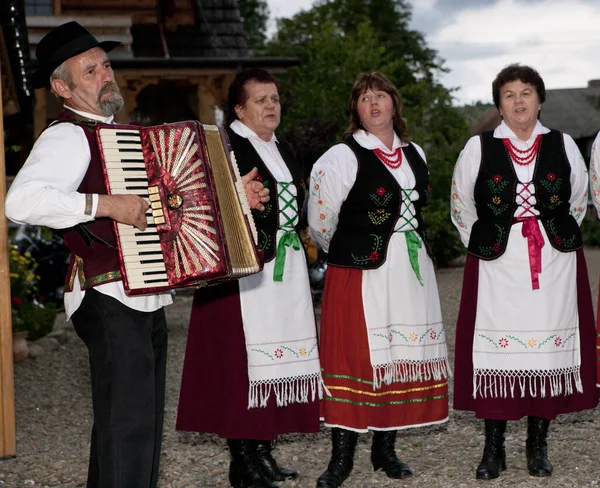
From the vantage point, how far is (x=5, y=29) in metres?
8.84

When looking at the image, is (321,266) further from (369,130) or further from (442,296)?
(369,130)

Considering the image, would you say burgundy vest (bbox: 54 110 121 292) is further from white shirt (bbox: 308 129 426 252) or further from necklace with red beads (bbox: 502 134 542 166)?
necklace with red beads (bbox: 502 134 542 166)

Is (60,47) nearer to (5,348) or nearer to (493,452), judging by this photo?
(5,348)

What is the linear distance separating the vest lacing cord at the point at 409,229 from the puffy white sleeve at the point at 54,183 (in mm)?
1846

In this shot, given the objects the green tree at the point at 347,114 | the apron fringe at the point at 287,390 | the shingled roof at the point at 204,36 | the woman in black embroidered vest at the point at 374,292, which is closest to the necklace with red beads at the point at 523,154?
the woman in black embroidered vest at the point at 374,292

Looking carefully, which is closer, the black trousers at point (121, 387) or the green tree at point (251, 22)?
the black trousers at point (121, 387)

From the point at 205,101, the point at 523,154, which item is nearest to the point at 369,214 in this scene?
the point at 523,154

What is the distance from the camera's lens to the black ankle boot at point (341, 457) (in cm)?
470

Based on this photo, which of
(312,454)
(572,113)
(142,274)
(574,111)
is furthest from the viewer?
(574,111)

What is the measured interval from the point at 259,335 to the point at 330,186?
2.59ft

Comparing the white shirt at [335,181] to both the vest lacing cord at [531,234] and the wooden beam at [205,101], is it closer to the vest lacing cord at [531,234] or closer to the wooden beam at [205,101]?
the vest lacing cord at [531,234]

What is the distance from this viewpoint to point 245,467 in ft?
15.2

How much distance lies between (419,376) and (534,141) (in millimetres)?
1269

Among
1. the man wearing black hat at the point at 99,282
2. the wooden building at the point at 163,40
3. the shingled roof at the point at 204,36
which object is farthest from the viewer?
the shingled roof at the point at 204,36
